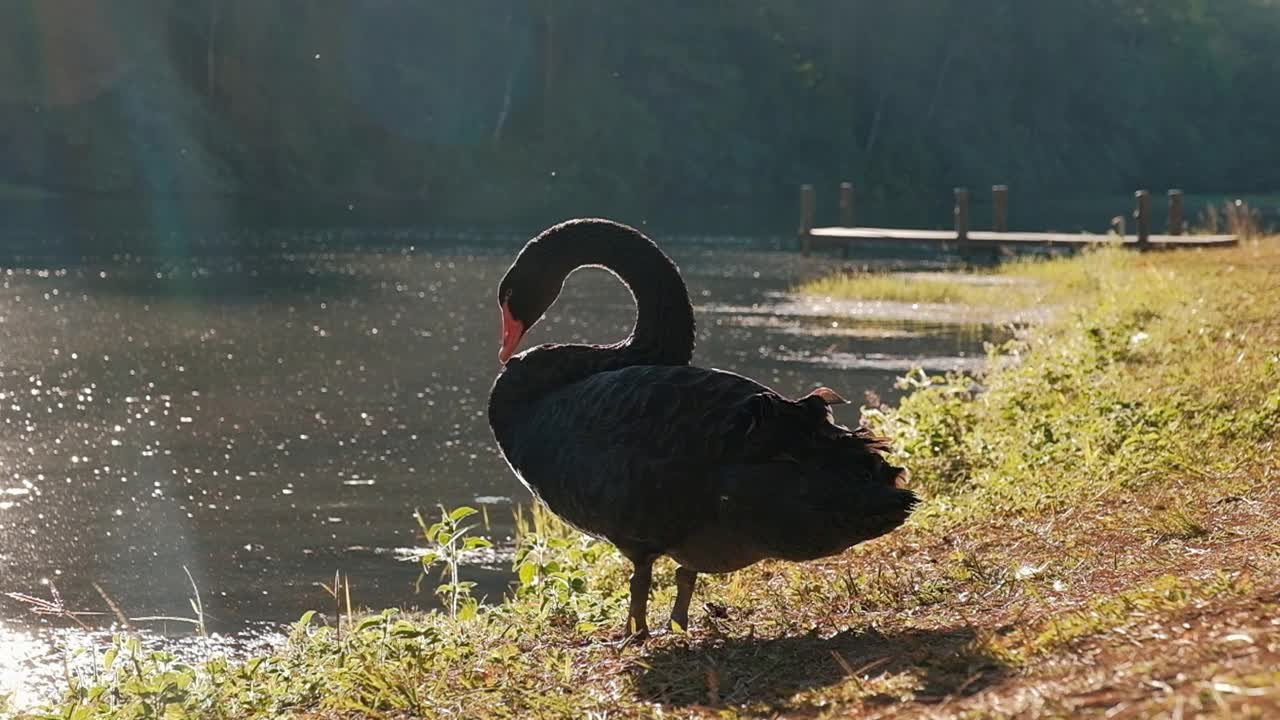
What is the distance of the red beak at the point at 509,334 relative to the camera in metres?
5.71

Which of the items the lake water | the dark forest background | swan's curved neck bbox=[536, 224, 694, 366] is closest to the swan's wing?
swan's curved neck bbox=[536, 224, 694, 366]

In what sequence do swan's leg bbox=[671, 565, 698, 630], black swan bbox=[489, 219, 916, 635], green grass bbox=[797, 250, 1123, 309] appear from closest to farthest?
black swan bbox=[489, 219, 916, 635]
swan's leg bbox=[671, 565, 698, 630]
green grass bbox=[797, 250, 1123, 309]

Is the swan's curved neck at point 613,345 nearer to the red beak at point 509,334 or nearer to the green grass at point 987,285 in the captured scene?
the red beak at point 509,334

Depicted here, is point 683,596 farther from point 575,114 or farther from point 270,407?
point 575,114

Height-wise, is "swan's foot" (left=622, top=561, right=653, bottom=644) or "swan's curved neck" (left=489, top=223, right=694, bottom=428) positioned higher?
"swan's curved neck" (left=489, top=223, right=694, bottom=428)

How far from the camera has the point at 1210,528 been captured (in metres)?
5.41

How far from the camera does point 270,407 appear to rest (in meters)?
16.5

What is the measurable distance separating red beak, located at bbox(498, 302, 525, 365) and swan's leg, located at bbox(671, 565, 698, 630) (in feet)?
3.45

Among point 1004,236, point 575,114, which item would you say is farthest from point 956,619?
point 575,114

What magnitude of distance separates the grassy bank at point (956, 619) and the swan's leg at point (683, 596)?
65 mm

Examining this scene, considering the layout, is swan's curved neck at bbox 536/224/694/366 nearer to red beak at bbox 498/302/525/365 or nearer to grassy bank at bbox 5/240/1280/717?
red beak at bbox 498/302/525/365

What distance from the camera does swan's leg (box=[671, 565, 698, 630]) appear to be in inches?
199

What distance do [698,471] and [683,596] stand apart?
1.96 ft

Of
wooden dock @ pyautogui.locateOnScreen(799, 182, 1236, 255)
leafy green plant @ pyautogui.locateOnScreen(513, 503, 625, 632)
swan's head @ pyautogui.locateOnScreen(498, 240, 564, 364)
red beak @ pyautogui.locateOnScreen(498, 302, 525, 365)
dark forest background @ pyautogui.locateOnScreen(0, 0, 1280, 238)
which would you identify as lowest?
leafy green plant @ pyautogui.locateOnScreen(513, 503, 625, 632)
